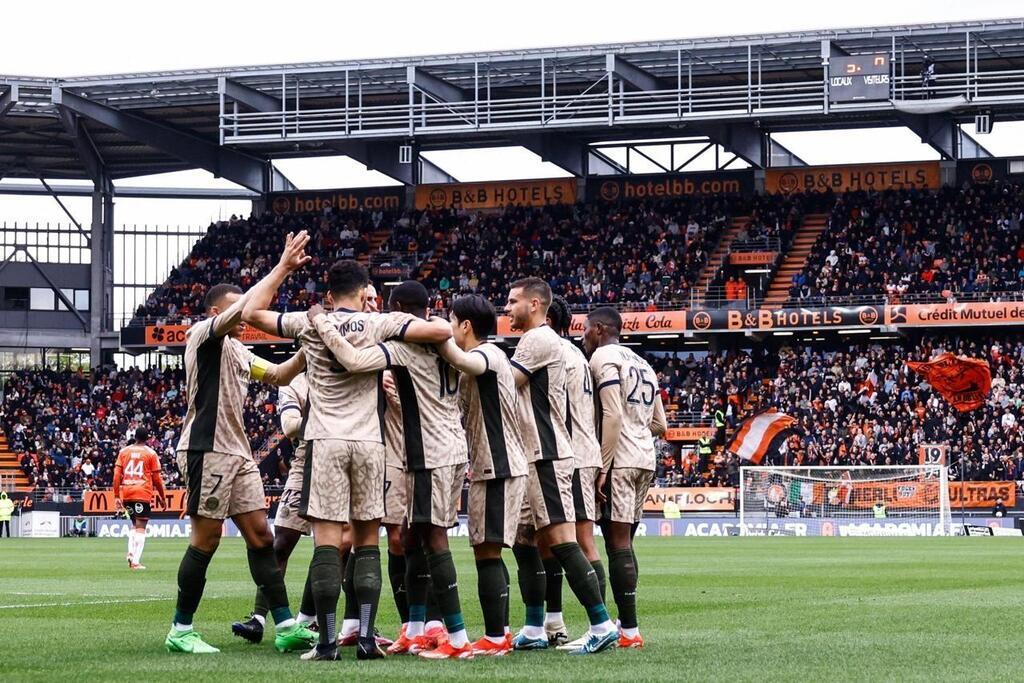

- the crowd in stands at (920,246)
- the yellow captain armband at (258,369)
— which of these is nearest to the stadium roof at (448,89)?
the crowd in stands at (920,246)

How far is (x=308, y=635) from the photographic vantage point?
10469 mm

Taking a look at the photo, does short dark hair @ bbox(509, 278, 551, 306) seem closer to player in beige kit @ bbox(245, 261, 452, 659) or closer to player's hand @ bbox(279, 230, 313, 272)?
player in beige kit @ bbox(245, 261, 452, 659)

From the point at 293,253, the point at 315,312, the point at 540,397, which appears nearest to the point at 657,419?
the point at 540,397

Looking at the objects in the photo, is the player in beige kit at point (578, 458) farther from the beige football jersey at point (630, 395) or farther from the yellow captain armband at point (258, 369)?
the yellow captain armband at point (258, 369)

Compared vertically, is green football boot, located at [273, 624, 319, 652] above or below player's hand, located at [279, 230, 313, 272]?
below

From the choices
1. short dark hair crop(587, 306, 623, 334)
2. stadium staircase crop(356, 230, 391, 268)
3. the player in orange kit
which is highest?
stadium staircase crop(356, 230, 391, 268)

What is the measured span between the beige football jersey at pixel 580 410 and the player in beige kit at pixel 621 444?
184 millimetres

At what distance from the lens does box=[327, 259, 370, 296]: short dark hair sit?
1000cm

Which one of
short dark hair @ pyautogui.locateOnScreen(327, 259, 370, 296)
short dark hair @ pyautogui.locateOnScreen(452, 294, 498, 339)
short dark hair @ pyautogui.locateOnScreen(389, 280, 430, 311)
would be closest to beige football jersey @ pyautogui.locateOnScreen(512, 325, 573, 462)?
short dark hair @ pyautogui.locateOnScreen(452, 294, 498, 339)

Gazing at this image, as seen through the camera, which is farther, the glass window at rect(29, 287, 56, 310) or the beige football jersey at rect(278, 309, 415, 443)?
the glass window at rect(29, 287, 56, 310)

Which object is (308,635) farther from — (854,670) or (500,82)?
(500,82)

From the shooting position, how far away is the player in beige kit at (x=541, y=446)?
1042 cm

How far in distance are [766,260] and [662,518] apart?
15.0m

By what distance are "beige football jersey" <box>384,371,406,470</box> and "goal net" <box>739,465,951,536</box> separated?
30716mm
